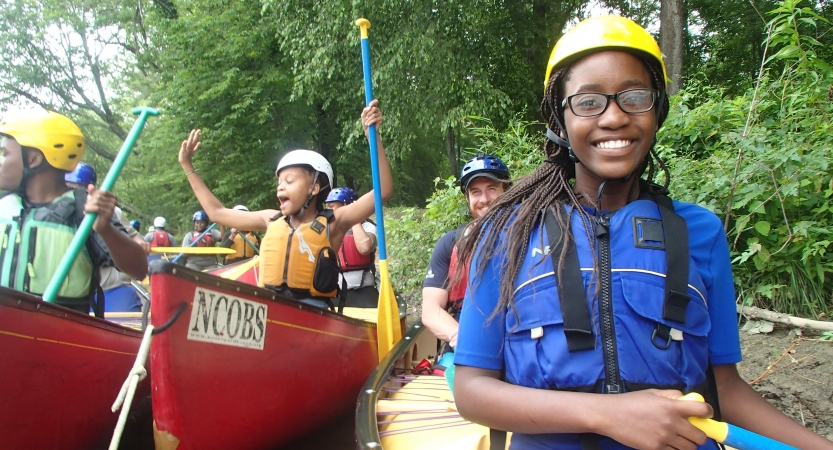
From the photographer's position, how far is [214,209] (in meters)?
4.37

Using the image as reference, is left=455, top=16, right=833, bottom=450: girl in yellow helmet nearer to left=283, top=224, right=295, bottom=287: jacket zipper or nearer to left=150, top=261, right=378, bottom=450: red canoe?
left=150, top=261, right=378, bottom=450: red canoe

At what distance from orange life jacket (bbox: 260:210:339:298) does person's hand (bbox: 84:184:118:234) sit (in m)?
1.41

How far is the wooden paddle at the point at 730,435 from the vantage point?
3.05ft

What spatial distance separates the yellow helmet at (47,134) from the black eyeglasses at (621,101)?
317 cm

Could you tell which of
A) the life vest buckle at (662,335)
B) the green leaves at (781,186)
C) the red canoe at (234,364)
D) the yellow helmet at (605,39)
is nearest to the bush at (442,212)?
the green leaves at (781,186)

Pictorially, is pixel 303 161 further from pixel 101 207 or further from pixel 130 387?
pixel 130 387

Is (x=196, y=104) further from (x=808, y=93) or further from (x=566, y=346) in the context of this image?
(x=566, y=346)

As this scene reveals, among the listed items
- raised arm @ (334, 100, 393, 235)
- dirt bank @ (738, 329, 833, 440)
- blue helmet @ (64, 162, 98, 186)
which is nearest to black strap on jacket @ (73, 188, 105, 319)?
raised arm @ (334, 100, 393, 235)

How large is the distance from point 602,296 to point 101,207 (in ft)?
8.94

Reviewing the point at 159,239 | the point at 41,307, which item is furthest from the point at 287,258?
the point at 159,239

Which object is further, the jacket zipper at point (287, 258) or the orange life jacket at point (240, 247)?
the orange life jacket at point (240, 247)

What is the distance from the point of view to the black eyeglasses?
1232mm

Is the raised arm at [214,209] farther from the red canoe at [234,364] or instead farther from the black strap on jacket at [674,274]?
the black strap on jacket at [674,274]

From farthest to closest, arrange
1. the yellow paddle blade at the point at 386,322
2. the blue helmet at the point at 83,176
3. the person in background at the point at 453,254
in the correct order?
the blue helmet at the point at 83,176 → the yellow paddle blade at the point at 386,322 → the person in background at the point at 453,254
